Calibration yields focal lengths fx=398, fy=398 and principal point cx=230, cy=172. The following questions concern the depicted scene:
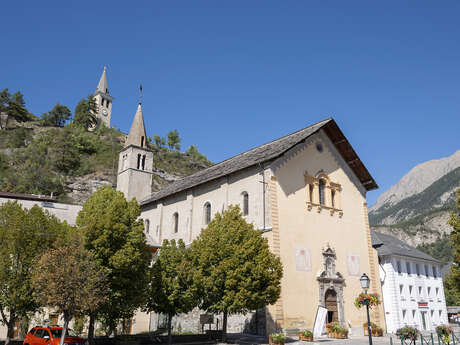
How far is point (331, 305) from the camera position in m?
30.1

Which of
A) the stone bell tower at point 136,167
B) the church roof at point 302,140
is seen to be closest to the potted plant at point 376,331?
the church roof at point 302,140

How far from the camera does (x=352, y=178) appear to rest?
36031mm

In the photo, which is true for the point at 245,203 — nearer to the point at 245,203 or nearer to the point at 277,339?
the point at 245,203

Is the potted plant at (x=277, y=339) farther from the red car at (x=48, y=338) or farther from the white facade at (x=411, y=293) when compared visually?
the white facade at (x=411, y=293)

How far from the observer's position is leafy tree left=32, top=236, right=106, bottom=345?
17.5 m

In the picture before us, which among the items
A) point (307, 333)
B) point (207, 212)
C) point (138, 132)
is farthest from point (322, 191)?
point (138, 132)

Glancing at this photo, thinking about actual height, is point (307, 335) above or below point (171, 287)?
below

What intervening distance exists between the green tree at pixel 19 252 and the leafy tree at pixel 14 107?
90.0m

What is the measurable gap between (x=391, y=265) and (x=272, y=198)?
18889 millimetres

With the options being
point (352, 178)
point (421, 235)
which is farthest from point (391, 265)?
point (421, 235)

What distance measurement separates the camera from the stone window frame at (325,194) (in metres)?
31.7

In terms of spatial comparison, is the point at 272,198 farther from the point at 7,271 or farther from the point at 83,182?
the point at 83,182

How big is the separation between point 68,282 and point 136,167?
108 feet

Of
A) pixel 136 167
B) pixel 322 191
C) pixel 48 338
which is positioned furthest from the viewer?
pixel 136 167
